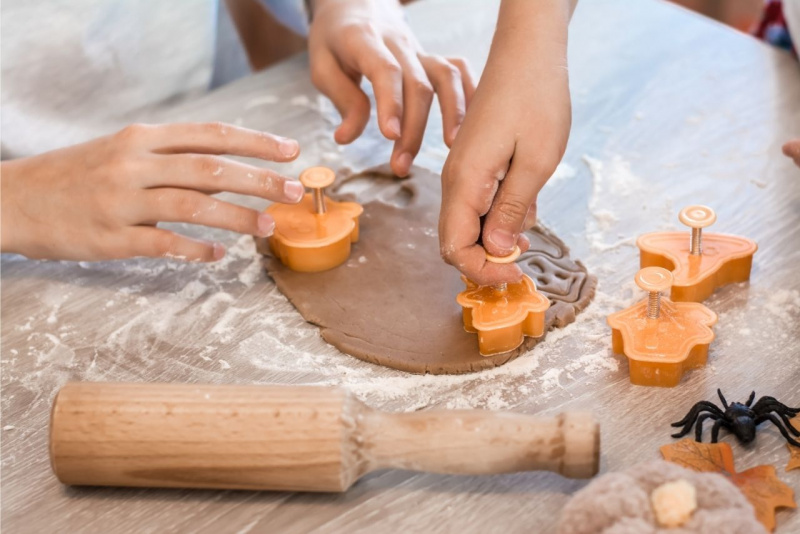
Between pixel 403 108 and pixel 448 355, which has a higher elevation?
pixel 403 108

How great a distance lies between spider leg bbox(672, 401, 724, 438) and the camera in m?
0.81

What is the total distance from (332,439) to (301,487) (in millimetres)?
62

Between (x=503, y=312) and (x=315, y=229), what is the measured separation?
0.96 ft

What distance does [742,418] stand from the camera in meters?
0.80

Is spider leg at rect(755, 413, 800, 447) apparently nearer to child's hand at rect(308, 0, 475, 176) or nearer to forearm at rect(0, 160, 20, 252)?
child's hand at rect(308, 0, 475, 176)

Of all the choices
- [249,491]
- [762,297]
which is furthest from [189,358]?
[762,297]

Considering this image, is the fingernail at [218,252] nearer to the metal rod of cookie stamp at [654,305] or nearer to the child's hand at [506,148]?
the child's hand at [506,148]

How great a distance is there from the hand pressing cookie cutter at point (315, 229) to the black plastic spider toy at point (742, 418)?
46 cm

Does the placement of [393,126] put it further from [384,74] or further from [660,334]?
[660,334]

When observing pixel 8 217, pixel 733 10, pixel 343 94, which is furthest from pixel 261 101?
pixel 733 10

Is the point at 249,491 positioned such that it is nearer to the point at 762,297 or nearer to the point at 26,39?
the point at 762,297

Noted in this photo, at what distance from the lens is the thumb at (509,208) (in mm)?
882

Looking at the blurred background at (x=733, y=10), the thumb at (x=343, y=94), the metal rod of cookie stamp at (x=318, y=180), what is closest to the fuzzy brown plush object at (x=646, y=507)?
the metal rod of cookie stamp at (x=318, y=180)

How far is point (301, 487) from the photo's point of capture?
75 cm
